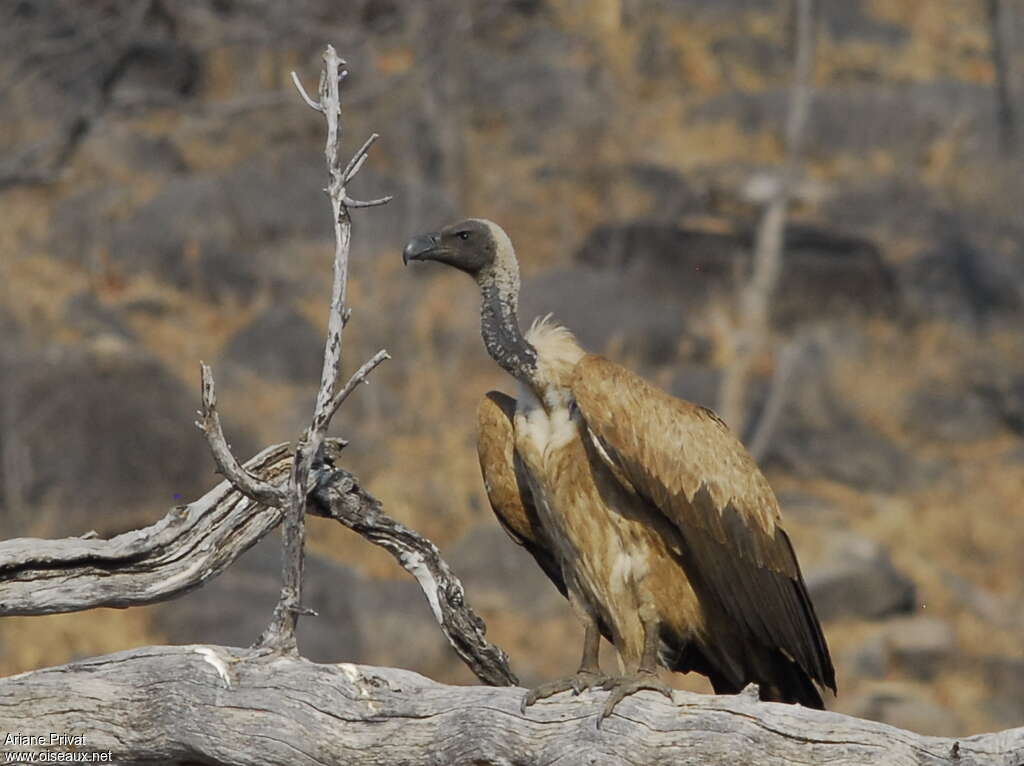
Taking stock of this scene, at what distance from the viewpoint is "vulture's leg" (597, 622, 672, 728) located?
524 centimetres

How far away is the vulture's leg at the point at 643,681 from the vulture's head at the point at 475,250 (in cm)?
140

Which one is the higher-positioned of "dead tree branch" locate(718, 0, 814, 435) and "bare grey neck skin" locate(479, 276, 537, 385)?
"dead tree branch" locate(718, 0, 814, 435)

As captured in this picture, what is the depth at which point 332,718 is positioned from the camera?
511cm

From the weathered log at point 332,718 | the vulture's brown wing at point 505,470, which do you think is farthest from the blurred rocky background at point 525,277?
the weathered log at point 332,718

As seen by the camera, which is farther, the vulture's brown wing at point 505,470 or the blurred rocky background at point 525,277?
the blurred rocky background at point 525,277

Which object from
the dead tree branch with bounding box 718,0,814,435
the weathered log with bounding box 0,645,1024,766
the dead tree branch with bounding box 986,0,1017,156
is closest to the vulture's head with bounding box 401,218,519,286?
the weathered log with bounding box 0,645,1024,766

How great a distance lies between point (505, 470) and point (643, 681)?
1087 millimetres

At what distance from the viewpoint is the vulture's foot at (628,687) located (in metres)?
5.17

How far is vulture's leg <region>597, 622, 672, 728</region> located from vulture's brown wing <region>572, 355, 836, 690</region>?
0.28 meters

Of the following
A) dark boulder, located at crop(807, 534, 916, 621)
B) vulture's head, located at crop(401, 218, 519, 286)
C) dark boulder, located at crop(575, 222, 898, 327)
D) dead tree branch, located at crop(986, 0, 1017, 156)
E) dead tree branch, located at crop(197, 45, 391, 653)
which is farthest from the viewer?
dead tree branch, located at crop(986, 0, 1017, 156)

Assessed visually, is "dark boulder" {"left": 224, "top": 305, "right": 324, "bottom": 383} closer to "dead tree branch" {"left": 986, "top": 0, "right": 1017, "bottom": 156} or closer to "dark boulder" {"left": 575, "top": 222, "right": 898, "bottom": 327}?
"dark boulder" {"left": 575, "top": 222, "right": 898, "bottom": 327}

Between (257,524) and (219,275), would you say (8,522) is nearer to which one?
(219,275)

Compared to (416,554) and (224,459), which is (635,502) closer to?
(416,554)

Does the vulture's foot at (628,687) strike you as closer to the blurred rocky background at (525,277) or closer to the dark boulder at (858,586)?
the blurred rocky background at (525,277)
